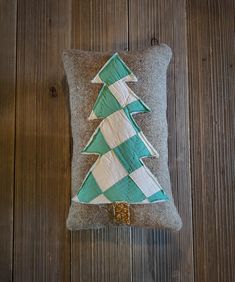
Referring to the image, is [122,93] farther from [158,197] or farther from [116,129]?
[158,197]

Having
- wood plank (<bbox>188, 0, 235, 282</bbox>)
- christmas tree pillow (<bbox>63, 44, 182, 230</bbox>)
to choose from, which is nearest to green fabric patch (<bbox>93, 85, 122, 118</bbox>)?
christmas tree pillow (<bbox>63, 44, 182, 230</bbox>)

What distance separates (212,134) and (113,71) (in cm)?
34

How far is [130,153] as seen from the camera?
668mm

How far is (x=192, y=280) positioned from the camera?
2.59ft

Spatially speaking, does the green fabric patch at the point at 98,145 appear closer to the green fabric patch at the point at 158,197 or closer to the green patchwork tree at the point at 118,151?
the green patchwork tree at the point at 118,151

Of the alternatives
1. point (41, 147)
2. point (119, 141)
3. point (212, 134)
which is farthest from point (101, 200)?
point (212, 134)

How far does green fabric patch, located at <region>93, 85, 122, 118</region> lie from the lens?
0.69 metres

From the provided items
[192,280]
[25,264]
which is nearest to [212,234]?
[192,280]

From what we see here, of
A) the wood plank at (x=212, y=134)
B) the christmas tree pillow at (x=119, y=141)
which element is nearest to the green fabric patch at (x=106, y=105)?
the christmas tree pillow at (x=119, y=141)

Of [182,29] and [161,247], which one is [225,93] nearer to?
[182,29]

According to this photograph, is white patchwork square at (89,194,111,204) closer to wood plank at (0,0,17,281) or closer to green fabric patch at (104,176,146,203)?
green fabric patch at (104,176,146,203)

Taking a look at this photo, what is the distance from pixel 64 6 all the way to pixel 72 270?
0.73 meters

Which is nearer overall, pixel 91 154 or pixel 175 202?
pixel 91 154

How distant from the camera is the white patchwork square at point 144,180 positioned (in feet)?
2.20
